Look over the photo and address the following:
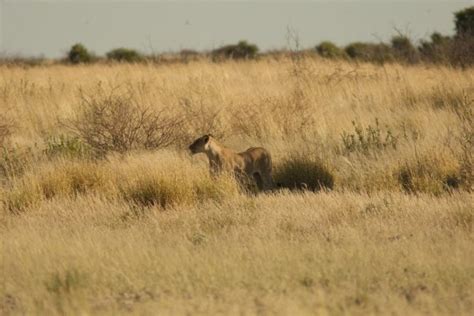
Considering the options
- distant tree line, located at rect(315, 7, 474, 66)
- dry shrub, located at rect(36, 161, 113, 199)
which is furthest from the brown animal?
distant tree line, located at rect(315, 7, 474, 66)

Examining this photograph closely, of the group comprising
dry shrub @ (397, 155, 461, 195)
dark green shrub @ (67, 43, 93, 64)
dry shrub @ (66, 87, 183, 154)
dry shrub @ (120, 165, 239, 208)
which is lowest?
dry shrub @ (397, 155, 461, 195)

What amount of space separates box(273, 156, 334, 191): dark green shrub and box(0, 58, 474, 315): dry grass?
0.8 inches

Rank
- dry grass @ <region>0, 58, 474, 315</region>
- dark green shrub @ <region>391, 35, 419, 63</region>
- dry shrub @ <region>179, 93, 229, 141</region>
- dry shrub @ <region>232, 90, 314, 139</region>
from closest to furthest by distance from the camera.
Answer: dry grass @ <region>0, 58, 474, 315</region>
dry shrub @ <region>179, 93, 229, 141</region>
dry shrub @ <region>232, 90, 314, 139</region>
dark green shrub @ <region>391, 35, 419, 63</region>

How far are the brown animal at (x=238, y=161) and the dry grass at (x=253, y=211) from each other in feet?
0.81

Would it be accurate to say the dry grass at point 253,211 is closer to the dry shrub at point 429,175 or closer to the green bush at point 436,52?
the dry shrub at point 429,175

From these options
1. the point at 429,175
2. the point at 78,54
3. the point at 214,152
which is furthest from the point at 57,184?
the point at 78,54

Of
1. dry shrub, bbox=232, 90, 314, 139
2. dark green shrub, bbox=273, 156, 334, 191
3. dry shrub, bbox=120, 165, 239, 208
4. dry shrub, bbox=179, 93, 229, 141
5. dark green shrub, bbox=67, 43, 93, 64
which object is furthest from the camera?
dark green shrub, bbox=67, 43, 93, 64

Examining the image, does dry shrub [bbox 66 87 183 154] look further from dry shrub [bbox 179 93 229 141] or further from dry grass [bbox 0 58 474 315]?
dry shrub [bbox 179 93 229 141]

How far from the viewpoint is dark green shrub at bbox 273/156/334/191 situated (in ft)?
35.7

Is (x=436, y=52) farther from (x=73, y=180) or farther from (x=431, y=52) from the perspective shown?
(x=73, y=180)

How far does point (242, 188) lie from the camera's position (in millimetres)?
10391

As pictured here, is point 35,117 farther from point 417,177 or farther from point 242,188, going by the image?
point 417,177

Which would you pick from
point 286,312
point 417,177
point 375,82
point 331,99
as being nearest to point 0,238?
point 286,312

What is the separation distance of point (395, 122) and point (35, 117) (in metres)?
6.92
